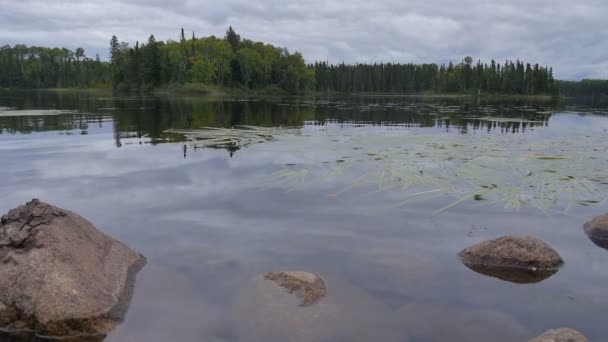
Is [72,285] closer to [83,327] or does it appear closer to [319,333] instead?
[83,327]

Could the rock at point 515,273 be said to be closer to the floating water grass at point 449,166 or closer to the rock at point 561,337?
the rock at point 561,337

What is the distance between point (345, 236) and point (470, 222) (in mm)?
2829

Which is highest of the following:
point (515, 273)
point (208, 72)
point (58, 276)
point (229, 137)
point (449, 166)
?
point (208, 72)

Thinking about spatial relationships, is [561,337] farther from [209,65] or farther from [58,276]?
[209,65]

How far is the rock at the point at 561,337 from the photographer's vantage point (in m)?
5.20

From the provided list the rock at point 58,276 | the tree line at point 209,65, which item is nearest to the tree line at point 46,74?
the tree line at point 209,65

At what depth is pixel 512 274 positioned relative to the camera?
24.6ft

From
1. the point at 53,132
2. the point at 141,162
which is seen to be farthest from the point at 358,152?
the point at 53,132

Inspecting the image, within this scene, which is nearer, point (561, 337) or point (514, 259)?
point (561, 337)

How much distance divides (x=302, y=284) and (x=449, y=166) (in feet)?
31.1

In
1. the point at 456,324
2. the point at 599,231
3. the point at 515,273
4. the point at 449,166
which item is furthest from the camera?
the point at 449,166

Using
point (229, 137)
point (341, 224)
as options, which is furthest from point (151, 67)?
point (341, 224)

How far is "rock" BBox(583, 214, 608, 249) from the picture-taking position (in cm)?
897

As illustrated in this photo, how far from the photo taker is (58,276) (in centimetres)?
603
